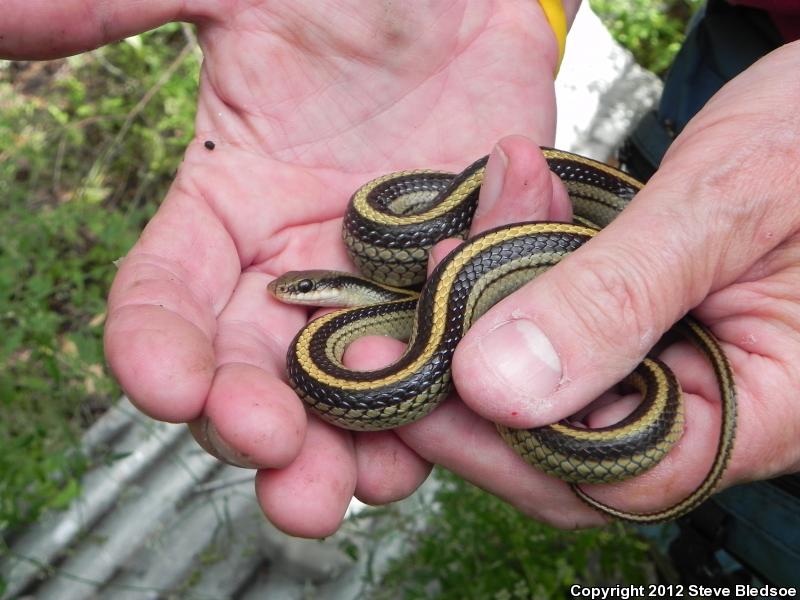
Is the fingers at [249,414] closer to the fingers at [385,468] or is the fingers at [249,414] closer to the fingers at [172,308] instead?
the fingers at [172,308]

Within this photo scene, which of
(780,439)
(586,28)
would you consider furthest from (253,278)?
(586,28)

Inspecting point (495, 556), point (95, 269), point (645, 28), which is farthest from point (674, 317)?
point (645, 28)

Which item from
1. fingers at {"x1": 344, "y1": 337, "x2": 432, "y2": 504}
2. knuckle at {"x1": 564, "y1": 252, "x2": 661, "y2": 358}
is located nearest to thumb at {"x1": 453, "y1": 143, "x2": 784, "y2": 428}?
knuckle at {"x1": 564, "y1": 252, "x2": 661, "y2": 358}

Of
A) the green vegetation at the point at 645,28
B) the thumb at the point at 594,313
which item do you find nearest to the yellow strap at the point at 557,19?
the thumb at the point at 594,313

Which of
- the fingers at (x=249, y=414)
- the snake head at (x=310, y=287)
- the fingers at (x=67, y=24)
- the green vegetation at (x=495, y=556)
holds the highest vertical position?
the fingers at (x=67, y=24)

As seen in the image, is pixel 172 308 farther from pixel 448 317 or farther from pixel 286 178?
pixel 286 178

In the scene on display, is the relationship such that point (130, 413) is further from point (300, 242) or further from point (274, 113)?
point (274, 113)
